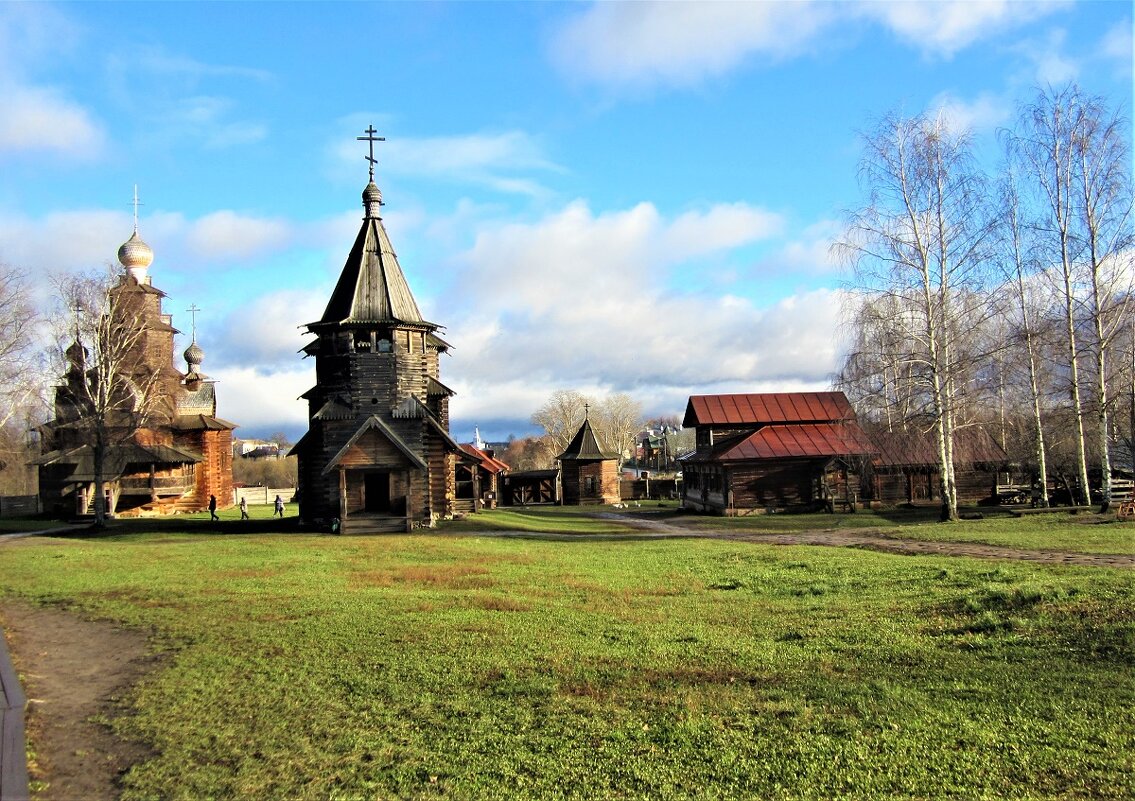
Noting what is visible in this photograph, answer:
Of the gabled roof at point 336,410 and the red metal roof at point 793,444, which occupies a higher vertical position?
the gabled roof at point 336,410

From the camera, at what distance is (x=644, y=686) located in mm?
8406

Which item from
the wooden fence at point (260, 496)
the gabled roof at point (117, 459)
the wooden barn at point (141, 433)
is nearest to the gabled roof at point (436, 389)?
the wooden barn at point (141, 433)

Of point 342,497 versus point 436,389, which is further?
point 436,389

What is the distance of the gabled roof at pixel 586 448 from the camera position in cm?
6038

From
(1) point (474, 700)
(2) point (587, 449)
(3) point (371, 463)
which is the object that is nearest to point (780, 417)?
(2) point (587, 449)

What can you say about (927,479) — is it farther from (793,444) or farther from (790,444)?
(790,444)

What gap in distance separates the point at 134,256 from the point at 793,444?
41.6m

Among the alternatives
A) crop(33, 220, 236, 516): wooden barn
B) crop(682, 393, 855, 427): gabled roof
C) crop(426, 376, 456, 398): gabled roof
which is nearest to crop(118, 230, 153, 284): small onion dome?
crop(33, 220, 236, 516): wooden barn

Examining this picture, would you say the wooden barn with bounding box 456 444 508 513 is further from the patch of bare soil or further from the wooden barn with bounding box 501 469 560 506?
the patch of bare soil

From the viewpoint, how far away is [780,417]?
49.2 metres

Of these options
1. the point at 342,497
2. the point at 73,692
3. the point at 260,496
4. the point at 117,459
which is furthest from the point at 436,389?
the point at 260,496

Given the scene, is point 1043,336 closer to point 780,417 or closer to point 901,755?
point 780,417

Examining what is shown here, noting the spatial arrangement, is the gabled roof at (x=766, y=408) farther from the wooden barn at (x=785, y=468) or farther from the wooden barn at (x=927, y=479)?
the wooden barn at (x=927, y=479)

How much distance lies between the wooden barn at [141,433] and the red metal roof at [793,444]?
3052 cm
